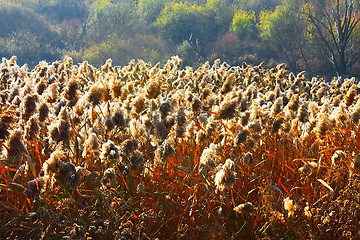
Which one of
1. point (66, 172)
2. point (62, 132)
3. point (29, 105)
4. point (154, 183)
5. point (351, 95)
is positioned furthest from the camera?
point (351, 95)

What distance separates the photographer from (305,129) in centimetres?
335

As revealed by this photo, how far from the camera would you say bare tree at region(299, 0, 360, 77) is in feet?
53.4

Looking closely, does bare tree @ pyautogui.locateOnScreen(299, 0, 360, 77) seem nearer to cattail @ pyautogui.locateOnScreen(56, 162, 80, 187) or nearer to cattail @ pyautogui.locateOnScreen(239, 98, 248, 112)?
cattail @ pyautogui.locateOnScreen(239, 98, 248, 112)

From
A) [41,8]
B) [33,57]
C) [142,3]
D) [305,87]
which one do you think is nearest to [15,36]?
[33,57]

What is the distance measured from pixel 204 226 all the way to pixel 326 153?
1.47 meters

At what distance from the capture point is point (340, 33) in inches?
648

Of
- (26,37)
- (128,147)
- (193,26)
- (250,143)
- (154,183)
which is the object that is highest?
(128,147)

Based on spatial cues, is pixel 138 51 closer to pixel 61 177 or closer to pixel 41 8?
pixel 41 8

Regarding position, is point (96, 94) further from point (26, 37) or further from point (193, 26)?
point (193, 26)

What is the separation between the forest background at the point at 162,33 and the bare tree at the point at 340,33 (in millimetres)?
2008

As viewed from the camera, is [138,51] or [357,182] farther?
[138,51]

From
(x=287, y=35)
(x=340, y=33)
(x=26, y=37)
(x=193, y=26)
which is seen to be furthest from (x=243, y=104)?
(x=26, y=37)

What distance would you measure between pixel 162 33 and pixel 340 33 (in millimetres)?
21455

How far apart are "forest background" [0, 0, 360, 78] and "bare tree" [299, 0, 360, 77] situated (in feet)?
6.59
